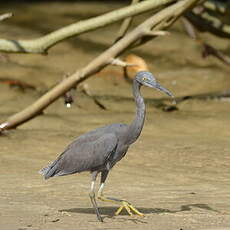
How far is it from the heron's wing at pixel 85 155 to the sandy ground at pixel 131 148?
267 millimetres

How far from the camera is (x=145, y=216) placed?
18.1ft

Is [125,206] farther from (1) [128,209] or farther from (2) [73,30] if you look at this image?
(2) [73,30]

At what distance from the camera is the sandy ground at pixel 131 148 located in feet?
18.2

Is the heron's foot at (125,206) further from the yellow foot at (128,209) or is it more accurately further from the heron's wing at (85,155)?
the heron's wing at (85,155)

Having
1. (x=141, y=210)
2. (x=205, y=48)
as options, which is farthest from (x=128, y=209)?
(x=205, y=48)

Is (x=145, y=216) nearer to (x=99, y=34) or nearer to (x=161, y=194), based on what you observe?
(x=161, y=194)

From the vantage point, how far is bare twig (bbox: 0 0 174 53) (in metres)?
7.65

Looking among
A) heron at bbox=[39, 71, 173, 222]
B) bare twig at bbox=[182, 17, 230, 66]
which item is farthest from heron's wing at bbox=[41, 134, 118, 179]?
bare twig at bbox=[182, 17, 230, 66]

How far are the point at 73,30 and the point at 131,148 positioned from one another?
1223 mm

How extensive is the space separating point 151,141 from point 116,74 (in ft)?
10.3

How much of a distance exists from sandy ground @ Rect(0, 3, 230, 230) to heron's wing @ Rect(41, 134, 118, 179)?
27cm

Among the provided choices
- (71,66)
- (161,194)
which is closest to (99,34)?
(71,66)

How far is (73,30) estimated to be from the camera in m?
7.66

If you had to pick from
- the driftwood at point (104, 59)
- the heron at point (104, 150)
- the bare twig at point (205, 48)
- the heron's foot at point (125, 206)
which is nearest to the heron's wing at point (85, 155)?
the heron at point (104, 150)
